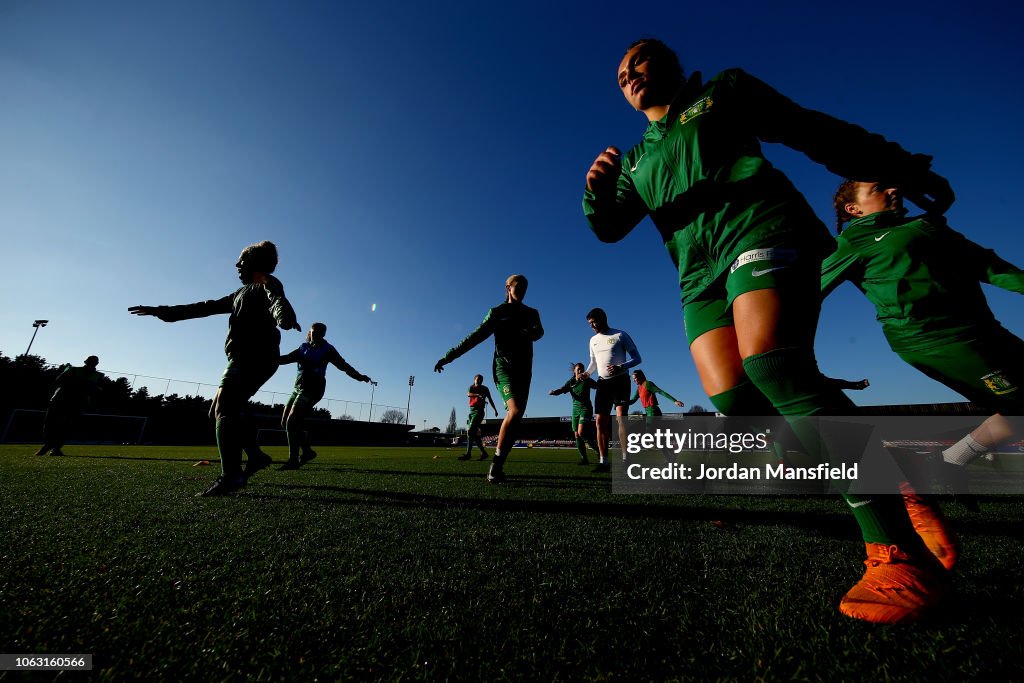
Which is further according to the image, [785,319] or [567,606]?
[785,319]

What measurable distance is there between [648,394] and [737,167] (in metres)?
9.91

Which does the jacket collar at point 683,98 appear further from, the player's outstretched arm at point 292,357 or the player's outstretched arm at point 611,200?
the player's outstretched arm at point 292,357

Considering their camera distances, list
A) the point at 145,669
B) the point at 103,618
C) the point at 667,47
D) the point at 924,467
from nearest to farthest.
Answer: the point at 145,669 < the point at 103,618 < the point at 924,467 < the point at 667,47

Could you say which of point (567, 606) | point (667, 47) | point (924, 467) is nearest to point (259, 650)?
point (567, 606)

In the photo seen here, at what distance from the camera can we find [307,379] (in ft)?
22.1

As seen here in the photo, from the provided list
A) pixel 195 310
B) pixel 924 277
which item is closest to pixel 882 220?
pixel 924 277

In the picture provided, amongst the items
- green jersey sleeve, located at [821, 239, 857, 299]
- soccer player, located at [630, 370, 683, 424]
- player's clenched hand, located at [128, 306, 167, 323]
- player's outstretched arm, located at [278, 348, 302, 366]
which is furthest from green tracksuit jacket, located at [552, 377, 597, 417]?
player's clenched hand, located at [128, 306, 167, 323]

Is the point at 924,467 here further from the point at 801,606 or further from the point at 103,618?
the point at 103,618

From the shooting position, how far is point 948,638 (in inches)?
42.0

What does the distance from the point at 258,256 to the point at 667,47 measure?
11.8 ft

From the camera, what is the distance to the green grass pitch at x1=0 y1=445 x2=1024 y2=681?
3.16 feet

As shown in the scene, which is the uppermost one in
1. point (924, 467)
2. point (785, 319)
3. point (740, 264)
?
point (740, 264)

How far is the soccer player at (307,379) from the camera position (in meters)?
6.20

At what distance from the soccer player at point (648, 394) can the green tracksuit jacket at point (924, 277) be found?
6.95 metres
